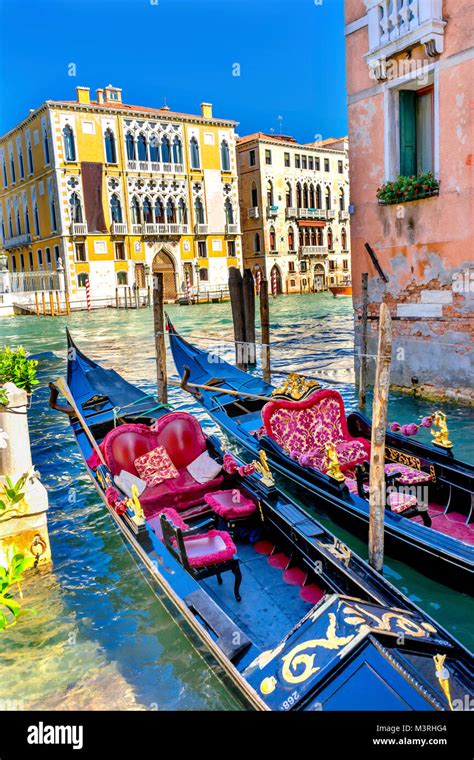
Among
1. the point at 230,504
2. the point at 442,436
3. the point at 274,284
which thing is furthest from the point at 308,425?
the point at 274,284

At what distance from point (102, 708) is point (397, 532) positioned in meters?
1.69

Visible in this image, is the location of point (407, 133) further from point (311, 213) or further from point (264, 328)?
point (311, 213)

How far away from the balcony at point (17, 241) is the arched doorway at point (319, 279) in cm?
1444

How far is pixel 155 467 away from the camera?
13.4 ft

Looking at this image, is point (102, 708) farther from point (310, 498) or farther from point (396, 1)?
point (396, 1)

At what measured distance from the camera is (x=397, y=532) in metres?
3.32

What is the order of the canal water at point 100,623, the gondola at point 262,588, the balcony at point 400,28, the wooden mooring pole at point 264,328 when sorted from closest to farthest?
1. the gondola at point 262,588
2. the canal water at point 100,623
3. the balcony at point 400,28
4. the wooden mooring pole at point 264,328

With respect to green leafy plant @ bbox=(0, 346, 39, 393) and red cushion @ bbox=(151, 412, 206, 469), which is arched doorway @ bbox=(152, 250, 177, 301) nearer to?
red cushion @ bbox=(151, 412, 206, 469)

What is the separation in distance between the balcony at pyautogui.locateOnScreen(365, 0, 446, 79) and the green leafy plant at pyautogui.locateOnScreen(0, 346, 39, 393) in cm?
492

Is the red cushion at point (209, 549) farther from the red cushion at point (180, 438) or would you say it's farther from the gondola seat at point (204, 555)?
the red cushion at point (180, 438)

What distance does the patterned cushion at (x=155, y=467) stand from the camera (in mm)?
4031

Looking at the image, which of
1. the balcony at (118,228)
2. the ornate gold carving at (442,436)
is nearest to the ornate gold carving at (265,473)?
the ornate gold carving at (442,436)

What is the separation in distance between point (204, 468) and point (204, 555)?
1139 millimetres
